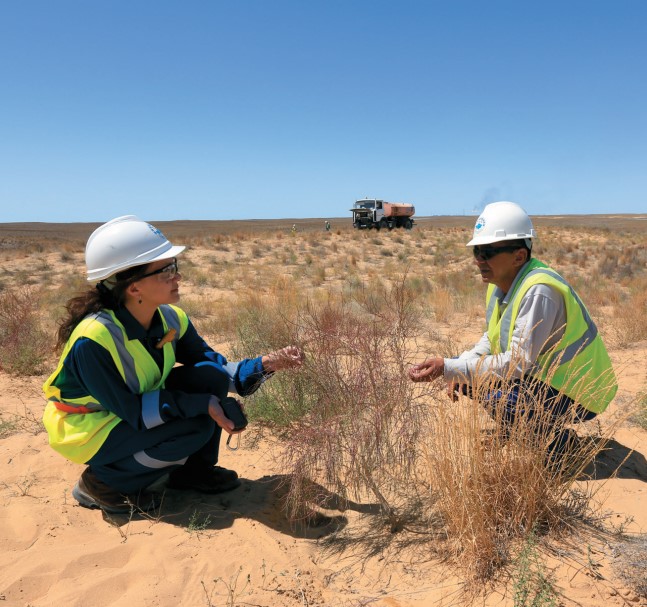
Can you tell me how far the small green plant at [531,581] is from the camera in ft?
5.53

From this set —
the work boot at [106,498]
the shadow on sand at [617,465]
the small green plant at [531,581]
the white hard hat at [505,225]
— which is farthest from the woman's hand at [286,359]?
the shadow on sand at [617,465]

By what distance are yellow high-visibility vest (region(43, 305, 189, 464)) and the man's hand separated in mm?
1275

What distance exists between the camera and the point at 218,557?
7.32ft

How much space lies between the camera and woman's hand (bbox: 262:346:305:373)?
2.64 metres

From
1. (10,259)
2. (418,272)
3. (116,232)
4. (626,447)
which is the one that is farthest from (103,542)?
(10,259)

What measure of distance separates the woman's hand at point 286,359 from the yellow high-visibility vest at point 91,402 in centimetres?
60

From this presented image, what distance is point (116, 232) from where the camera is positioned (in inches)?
90.7

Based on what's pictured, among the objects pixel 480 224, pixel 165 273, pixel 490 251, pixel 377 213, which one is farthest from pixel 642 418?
pixel 377 213

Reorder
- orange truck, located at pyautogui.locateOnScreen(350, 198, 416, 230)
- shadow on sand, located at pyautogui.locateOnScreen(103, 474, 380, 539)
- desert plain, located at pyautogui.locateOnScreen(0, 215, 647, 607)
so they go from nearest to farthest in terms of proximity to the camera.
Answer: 1. desert plain, located at pyautogui.locateOnScreen(0, 215, 647, 607)
2. shadow on sand, located at pyautogui.locateOnScreen(103, 474, 380, 539)
3. orange truck, located at pyautogui.locateOnScreen(350, 198, 416, 230)

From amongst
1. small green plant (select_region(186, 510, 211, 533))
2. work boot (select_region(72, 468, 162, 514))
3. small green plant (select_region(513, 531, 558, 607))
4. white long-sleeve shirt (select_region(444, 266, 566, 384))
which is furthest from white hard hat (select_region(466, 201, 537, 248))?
work boot (select_region(72, 468, 162, 514))

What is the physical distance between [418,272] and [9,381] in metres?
11.2

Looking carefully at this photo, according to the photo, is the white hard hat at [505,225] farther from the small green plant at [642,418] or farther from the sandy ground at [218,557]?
the small green plant at [642,418]

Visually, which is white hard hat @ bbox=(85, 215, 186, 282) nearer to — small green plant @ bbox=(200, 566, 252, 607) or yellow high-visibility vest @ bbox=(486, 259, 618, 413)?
small green plant @ bbox=(200, 566, 252, 607)

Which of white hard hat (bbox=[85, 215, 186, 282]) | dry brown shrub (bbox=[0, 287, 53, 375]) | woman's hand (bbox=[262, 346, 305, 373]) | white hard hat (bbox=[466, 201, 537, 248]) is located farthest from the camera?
dry brown shrub (bbox=[0, 287, 53, 375])
